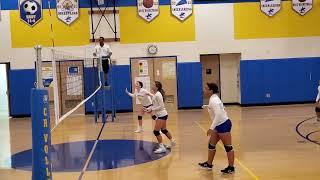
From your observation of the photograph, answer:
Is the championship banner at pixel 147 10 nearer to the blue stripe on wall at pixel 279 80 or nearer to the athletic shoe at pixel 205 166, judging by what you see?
the blue stripe on wall at pixel 279 80

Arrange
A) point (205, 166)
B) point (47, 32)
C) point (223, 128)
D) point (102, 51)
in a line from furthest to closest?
point (47, 32) → point (102, 51) → point (205, 166) → point (223, 128)

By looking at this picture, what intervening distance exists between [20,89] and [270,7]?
43.1ft

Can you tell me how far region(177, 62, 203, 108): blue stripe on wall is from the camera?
22.1 metres

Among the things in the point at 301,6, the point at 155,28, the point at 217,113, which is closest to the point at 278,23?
the point at 301,6

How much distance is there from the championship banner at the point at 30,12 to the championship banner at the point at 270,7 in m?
11.1

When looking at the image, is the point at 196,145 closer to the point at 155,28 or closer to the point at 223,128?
the point at 223,128

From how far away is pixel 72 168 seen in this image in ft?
31.6

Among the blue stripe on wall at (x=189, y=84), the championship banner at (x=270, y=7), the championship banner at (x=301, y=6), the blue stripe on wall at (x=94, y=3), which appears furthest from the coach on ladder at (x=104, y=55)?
the championship banner at (x=301, y=6)

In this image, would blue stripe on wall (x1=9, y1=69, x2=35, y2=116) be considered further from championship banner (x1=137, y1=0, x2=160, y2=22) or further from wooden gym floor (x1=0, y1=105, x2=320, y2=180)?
championship banner (x1=137, y1=0, x2=160, y2=22)

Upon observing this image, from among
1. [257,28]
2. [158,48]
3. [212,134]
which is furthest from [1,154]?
[257,28]

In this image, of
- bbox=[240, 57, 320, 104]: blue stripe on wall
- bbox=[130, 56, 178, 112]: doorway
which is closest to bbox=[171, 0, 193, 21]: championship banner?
bbox=[130, 56, 178, 112]: doorway

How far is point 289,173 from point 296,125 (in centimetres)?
699

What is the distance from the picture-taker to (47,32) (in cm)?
2155

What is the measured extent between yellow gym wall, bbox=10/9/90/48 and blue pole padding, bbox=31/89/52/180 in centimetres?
1694
